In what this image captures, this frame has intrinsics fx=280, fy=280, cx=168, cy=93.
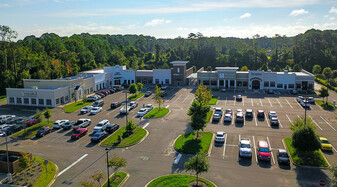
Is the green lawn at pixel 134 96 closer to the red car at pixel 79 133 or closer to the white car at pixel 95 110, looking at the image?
the white car at pixel 95 110

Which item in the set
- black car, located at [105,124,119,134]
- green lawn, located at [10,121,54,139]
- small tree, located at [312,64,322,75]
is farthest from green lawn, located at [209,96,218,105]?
small tree, located at [312,64,322,75]

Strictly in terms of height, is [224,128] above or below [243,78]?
below

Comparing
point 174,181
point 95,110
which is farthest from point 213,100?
point 174,181

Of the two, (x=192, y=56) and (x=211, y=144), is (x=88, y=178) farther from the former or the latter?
(x=192, y=56)

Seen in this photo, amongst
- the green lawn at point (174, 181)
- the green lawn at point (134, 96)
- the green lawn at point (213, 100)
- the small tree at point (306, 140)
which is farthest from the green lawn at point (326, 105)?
the green lawn at point (134, 96)

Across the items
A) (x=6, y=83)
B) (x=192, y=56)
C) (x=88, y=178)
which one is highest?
(x=192, y=56)

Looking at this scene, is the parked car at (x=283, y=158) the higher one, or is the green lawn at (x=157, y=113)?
the green lawn at (x=157, y=113)

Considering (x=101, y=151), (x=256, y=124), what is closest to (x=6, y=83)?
(x=101, y=151)

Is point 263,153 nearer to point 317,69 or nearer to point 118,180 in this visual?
point 118,180
